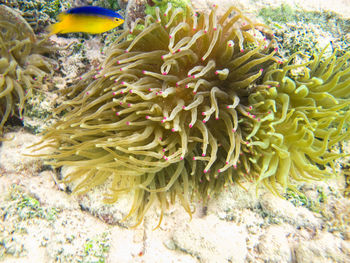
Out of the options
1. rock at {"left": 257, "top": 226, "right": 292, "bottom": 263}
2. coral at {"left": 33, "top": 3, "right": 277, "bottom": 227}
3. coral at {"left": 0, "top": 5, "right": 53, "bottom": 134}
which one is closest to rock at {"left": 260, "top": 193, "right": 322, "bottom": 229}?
rock at {"left": 257, "top": 226, "right": 292, "bottom": 263}

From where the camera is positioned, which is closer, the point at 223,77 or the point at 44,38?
the point at 223,77

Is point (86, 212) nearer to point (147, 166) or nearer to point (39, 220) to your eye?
point (39, 220)

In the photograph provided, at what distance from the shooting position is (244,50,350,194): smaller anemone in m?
2.03

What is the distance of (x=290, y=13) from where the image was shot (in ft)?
8.72

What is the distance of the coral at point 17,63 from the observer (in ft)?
8.63

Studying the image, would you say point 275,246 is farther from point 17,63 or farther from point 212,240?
point 17,63

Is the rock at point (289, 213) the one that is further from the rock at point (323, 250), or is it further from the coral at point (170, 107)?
the coral at point (170, 107)

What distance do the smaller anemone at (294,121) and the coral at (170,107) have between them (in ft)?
0.50

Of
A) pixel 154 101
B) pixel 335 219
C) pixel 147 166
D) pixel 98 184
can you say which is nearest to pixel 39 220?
pixel 98 184

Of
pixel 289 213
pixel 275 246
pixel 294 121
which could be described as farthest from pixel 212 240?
pixel 294 121

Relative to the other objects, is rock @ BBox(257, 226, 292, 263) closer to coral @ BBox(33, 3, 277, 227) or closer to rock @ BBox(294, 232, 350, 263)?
rock @ BBox(294, 232, 350, 263)

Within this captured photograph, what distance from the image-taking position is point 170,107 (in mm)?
2201

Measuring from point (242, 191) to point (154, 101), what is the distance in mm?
1307

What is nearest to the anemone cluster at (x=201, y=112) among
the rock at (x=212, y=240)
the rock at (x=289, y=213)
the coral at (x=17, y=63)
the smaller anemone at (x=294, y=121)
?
the smaller anemone at (x=294, y=121)
